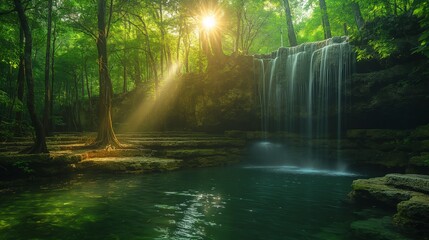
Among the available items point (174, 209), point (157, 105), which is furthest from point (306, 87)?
point (157, 105)

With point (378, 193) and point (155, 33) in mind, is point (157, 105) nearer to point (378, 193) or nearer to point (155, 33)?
point (155, 33)

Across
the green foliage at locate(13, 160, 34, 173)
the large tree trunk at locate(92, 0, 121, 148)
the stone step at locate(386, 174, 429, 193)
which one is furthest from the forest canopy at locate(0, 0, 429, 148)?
the stone step at locate(386, 174, 429, 193)

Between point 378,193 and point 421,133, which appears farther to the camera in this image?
point 421,133

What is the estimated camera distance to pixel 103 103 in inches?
622

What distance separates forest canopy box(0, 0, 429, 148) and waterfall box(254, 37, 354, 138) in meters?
1.90

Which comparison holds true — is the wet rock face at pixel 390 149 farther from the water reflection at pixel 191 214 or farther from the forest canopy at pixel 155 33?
the water reflection at pixel 191 214

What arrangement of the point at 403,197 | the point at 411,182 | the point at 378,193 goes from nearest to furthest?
the point at 403,197, the point at 411,182, the point at 378,193

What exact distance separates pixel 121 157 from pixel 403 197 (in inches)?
476

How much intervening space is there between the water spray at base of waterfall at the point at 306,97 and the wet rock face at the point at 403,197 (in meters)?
9.16

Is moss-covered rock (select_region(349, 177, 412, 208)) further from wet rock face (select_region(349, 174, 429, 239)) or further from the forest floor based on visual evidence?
the forest floor

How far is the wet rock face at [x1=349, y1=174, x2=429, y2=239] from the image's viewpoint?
5913 mm

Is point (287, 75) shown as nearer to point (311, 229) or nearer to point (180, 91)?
point (180, 91)

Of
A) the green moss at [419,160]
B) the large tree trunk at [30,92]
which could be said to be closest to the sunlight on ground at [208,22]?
the large tree trunk at [30,92]

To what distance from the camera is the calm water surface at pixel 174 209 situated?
5.70 m
